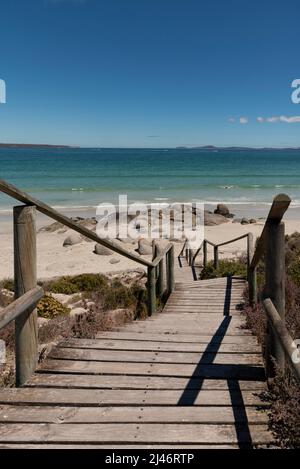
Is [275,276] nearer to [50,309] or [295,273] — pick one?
[295,273]

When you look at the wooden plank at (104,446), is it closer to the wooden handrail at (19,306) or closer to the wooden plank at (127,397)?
the wooden plank at (127,397)

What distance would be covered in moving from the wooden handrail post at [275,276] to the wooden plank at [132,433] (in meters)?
0.74

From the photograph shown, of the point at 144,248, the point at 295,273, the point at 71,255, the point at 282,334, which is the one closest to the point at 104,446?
the point at 282,334

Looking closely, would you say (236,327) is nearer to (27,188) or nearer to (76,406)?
(76,406)

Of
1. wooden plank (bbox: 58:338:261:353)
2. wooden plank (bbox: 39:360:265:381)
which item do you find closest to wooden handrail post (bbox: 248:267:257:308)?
wooden plank (bbox: 58:338:261:353)

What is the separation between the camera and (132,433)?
2.72 metres

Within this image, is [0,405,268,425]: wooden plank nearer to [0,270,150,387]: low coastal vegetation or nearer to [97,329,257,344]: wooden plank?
[0,270,150,387]: low coastal vegetation

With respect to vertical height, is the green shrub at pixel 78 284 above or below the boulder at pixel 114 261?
above

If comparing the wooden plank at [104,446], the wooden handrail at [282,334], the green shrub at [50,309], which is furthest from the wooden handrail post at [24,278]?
the green shrub at [50,309]

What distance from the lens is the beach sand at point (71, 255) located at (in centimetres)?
1501

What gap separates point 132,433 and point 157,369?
3.32 ft

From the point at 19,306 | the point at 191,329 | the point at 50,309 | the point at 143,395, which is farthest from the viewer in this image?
the point at 50,309

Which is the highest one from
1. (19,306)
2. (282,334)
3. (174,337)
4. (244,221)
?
(19,306)
